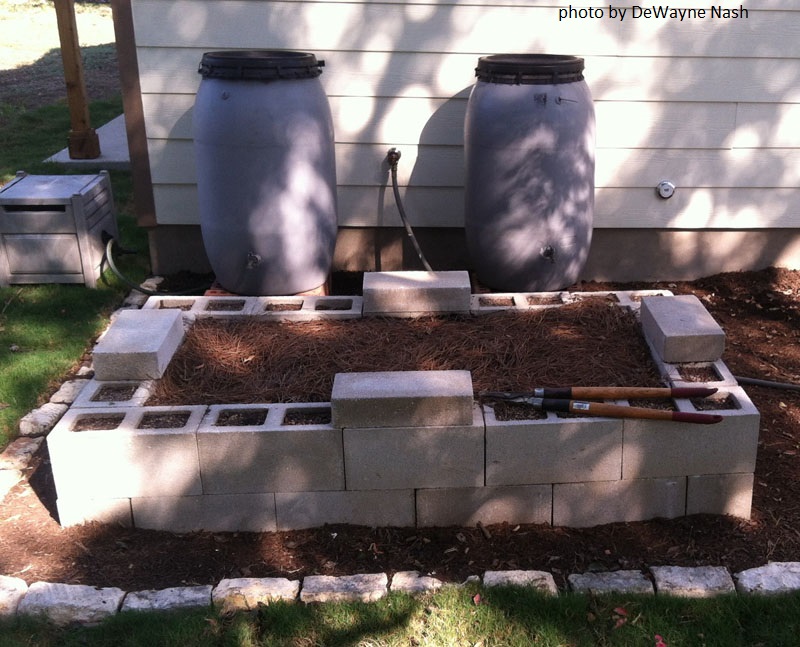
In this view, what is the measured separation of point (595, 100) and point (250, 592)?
3389mm

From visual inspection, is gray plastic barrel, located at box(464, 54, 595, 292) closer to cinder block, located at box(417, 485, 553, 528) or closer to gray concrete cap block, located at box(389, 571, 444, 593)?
cinder block, located at box(417, 485, 553, 528)

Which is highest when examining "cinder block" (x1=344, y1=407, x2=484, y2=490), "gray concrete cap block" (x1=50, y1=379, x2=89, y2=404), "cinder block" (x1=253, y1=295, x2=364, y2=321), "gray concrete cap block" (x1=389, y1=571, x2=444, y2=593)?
"cinder block" (x1=253, y1=295, x2=364, y2=321)

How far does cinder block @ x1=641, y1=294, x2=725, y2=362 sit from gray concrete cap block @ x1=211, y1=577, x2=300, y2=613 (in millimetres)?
1606

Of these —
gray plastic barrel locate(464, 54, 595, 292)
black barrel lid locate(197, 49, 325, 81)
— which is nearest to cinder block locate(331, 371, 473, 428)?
gray plastic barrel locate(464, 54, 595, 292)

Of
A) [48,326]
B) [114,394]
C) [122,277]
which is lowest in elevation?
[48,326]

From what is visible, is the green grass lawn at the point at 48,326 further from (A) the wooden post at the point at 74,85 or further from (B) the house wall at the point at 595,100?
(A) the wooden post at the point at 74,85

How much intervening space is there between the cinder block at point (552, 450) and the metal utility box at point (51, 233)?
2.97 meters

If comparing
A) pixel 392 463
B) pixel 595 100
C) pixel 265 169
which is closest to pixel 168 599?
pixel 392 463

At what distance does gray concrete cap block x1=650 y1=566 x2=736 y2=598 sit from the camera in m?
2.64

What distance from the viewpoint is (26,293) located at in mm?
4996

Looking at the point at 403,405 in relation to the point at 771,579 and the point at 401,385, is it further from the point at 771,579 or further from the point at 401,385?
the point at 771,579

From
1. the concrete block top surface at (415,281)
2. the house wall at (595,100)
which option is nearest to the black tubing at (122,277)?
the house wall at (595,100)

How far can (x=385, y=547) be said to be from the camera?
2959 mm

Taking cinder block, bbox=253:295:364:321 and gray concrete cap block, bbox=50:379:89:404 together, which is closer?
cinder block, bbox=253:295:364:321
